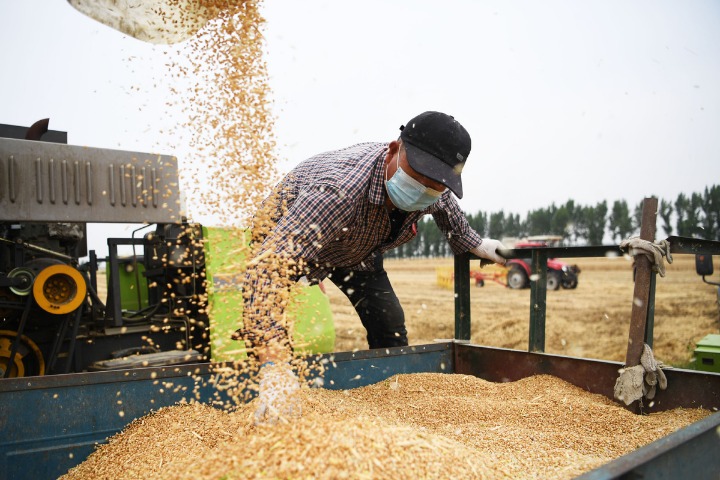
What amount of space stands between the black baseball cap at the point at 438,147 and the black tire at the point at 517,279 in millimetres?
13536

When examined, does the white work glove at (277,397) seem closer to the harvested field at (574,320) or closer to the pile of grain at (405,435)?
the pile of grain at (405,435)

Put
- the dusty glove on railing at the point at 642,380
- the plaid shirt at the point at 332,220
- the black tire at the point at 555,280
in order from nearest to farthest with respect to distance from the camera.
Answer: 1. the plaid shirt at the point at 332,220
2. the dusty glove on railing at the point at 642,380
3. the black tire at the point at 555,280

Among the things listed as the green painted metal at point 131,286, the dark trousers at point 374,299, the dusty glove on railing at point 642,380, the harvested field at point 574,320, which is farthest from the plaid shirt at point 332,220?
the green painted metal at point 131,286

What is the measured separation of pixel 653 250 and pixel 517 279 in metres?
13.4

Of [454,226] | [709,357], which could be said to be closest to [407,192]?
[454,226]

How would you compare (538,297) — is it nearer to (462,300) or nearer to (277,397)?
(462,300)

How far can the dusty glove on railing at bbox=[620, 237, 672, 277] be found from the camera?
224cm

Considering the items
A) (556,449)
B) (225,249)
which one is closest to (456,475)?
(556,449)

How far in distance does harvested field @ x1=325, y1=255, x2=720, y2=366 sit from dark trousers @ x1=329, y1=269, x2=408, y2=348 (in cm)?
108

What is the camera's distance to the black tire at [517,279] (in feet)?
49.6

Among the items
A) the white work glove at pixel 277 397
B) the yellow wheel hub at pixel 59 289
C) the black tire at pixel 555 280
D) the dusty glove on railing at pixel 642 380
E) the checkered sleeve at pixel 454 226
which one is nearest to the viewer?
the white work glove at pixel 277 397

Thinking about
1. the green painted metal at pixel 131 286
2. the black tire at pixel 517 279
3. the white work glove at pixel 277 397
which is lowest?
the black tire at pixel 517 279

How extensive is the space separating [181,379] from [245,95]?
121cm

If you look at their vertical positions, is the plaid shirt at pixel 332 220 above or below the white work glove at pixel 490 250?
above
